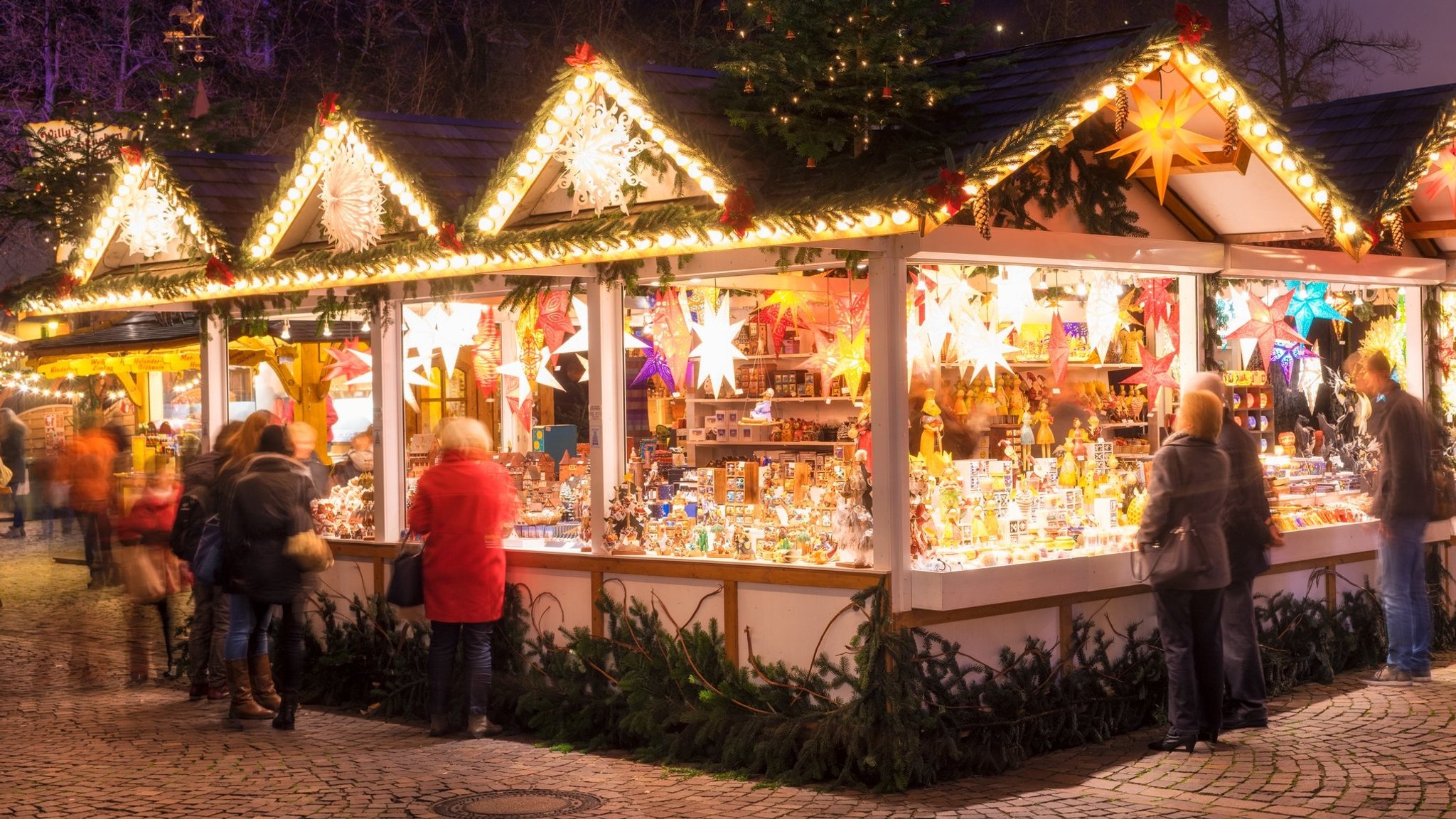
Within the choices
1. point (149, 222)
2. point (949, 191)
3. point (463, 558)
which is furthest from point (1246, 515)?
point (149, 222)

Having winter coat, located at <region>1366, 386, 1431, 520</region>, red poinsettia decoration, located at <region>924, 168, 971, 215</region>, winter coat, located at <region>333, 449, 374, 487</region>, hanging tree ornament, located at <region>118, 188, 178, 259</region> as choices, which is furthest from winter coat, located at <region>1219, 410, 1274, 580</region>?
hanging tree ornament, located at <region>118, 188, 178, 259</region>

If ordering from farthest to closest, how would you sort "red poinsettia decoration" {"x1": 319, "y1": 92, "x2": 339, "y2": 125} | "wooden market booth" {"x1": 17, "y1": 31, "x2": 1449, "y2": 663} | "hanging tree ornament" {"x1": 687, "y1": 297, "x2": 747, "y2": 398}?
"hanging tree ornament" {"x1": 687, "y1": 297, "x2": 747, "y2": 398}
"red poinsettia decoration" {"x1": 319, "y1": 92, "x2": 339, "y2": 125}
"wooden market booth" {"x1": 17, "y1": 31, "x2": 1449, "y2": 663}

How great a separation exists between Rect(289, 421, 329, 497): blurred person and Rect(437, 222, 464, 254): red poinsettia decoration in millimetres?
1466

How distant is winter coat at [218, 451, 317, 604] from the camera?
9008 mm

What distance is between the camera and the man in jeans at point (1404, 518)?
9625mm

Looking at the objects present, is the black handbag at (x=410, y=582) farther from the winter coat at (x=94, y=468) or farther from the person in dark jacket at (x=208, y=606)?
the winter coat at (x=94, y=468)


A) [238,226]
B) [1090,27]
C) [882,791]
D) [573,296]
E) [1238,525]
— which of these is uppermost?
[1090,27]

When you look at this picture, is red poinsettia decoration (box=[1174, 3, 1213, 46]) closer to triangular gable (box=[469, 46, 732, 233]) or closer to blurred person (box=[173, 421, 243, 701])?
triangular gable (box=[469, 46, 732, 233])

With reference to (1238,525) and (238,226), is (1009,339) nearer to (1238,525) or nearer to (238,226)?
(1238,525)

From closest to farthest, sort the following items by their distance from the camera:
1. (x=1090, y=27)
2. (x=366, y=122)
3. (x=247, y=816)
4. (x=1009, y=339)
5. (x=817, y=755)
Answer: (x=247, y=816) < (x=817, y=755) < (x=366, y=122) < (x=1009, y=339) < (x=1090, y=27)

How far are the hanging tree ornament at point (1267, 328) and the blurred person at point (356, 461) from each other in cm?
574

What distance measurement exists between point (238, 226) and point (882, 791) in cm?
617

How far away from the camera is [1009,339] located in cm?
1061

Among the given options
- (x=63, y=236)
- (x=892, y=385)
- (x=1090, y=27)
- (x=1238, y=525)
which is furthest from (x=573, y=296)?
(x=1090, y=27)
